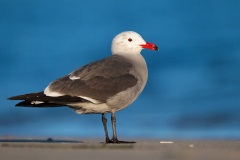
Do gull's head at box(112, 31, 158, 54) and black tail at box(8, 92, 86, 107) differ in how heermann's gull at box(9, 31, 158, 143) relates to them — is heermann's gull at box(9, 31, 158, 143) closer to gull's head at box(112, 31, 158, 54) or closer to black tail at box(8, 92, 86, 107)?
black tail at box(8, 92, 86, 107)

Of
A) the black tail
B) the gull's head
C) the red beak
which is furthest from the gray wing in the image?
the red beak

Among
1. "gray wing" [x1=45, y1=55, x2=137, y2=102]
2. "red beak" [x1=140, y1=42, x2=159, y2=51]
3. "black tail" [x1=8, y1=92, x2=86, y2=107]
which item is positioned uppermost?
"red beak" [x1=140, y1=42, x2=159, y2=51]

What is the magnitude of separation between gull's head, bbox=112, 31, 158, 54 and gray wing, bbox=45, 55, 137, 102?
1.37 metres

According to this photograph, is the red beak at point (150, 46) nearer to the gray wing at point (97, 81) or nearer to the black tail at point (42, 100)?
the gray wing at point (97, 81)

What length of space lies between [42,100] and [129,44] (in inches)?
127

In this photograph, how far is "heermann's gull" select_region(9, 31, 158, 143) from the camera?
32.5 feet

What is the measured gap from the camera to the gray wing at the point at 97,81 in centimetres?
1006

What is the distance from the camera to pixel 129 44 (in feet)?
39.9

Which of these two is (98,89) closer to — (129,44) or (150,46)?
(129,44)

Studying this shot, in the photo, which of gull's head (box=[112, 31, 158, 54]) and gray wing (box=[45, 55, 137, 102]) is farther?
gull's head (box=[112, 31, 158, 54])

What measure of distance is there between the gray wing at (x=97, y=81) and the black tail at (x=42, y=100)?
12 cm

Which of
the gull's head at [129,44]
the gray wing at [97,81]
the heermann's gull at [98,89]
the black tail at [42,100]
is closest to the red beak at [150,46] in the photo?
the gull's head at [129,44]

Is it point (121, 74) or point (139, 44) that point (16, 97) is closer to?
point (121, 74)

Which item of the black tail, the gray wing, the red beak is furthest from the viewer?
the red beak
